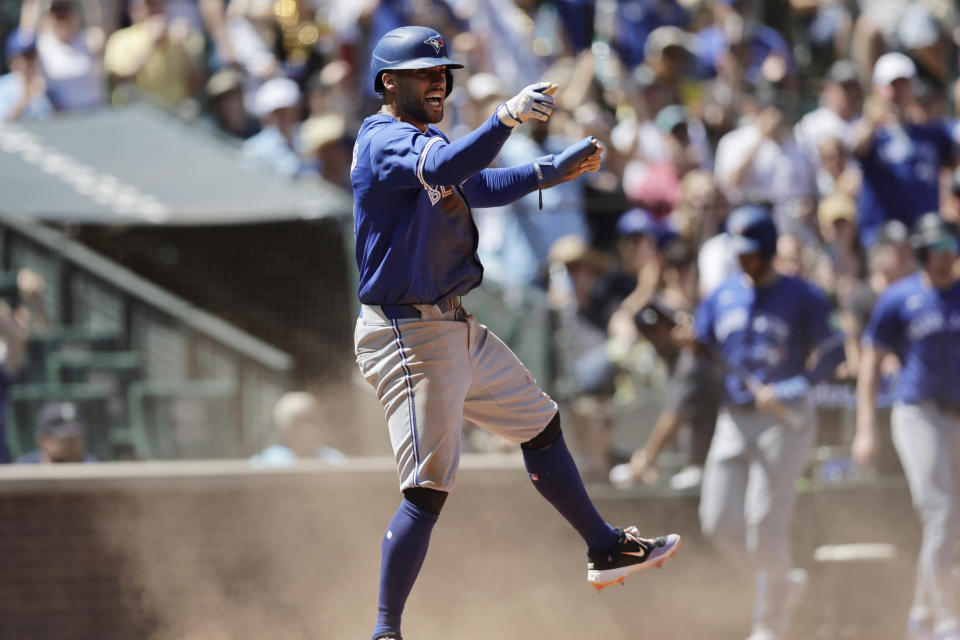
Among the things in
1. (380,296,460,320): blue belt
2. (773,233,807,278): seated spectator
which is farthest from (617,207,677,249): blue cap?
(380,296,460,320): blue belt

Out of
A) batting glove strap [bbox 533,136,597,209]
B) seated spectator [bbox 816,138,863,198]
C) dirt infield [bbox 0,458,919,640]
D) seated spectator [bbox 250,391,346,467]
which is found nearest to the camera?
batting glove strap [bbox 533,136,597,209]

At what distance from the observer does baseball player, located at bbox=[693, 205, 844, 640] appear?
766cm

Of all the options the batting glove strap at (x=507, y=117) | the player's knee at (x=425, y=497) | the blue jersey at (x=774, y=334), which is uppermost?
the batting glove strap at (x=507, y=117)

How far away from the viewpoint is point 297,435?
8.27 m

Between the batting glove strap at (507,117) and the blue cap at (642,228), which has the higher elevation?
the batting glove strap at (507,117)

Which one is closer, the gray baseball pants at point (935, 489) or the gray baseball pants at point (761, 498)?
the gray baseball pants at point (761, 498)

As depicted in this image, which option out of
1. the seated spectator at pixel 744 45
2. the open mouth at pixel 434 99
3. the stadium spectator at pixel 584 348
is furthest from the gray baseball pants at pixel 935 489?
the open mouth at pixel 434 99

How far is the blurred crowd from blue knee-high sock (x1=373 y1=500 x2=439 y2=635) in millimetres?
3472

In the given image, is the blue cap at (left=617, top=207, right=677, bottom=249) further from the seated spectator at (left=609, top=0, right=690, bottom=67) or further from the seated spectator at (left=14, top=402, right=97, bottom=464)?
the seated spectator at (left=14, top=402, right=97, bottom=464)

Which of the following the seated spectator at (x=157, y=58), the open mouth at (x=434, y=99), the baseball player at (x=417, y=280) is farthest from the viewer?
the seated spectator at (x=157, y=58)

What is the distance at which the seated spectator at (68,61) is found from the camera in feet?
36.3

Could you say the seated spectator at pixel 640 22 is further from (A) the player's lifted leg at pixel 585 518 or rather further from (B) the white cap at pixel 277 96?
(A) the player's lifted leg at pixel 585 518

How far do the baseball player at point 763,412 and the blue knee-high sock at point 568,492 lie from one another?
2.67m

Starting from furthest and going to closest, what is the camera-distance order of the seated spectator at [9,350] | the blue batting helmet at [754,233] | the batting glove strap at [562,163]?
the seated spectator at [9,350] → the blue batting helmet at [754,233] → the batting glove strap at [562,163]
